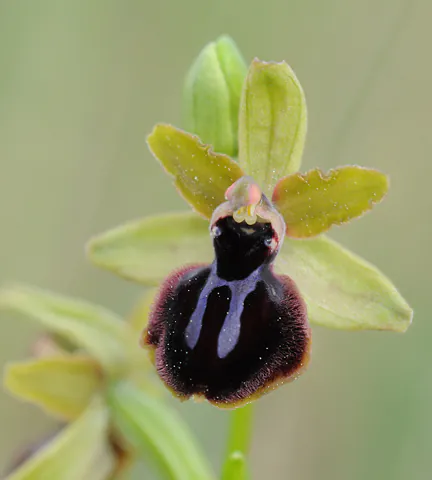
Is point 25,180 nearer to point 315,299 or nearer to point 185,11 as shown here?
point 185,11

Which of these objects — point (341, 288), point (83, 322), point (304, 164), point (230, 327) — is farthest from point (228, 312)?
point (304, 164)

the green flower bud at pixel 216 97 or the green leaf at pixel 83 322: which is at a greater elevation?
the green flower bud at pixel 216 97

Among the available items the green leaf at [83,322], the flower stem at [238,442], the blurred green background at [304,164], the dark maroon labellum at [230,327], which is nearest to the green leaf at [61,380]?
the green leaf at [83,322]

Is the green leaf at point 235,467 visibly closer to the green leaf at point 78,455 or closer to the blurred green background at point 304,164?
the green leaf at point 78,455

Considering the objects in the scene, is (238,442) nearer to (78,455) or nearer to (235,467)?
(235,467)

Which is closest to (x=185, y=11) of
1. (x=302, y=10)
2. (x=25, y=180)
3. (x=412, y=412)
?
(x=302, y=10)

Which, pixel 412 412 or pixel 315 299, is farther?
pixel 412 412
